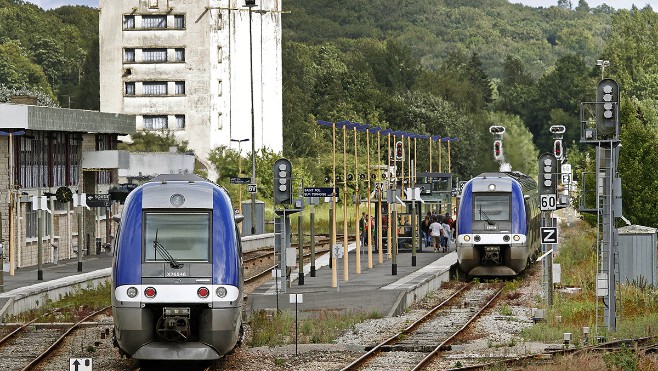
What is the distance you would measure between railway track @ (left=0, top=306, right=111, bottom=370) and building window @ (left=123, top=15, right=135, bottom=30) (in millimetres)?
70126

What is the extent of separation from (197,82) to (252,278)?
5616cm

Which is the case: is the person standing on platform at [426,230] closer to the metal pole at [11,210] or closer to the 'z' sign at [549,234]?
the metal pole at [11,210]

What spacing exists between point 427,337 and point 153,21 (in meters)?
75.1

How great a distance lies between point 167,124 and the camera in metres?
98.9

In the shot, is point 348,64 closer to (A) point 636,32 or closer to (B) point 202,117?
(A) point 636,32

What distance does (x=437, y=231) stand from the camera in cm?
5484

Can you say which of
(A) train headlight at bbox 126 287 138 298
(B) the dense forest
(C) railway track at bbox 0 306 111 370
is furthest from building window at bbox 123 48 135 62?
(A) train headlight at bbox 126 287 138 298

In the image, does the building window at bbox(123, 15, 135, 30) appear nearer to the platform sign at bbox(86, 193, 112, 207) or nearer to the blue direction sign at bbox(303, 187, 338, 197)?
the platform sign at bbox(86, 193, 112, 207)

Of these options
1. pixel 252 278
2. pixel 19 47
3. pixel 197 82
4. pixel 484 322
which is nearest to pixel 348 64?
pixel 19 47

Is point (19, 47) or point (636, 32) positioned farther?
point (19, 47)

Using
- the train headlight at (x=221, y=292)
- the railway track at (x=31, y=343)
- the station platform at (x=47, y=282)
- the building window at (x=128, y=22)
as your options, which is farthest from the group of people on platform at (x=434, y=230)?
the building window at (x=128, y=22)

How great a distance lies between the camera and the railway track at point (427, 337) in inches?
912

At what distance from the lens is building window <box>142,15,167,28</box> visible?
99125 millimetres

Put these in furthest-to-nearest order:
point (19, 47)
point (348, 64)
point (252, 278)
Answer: point (348, 64) → point (19, 47) → point (252, 278)
